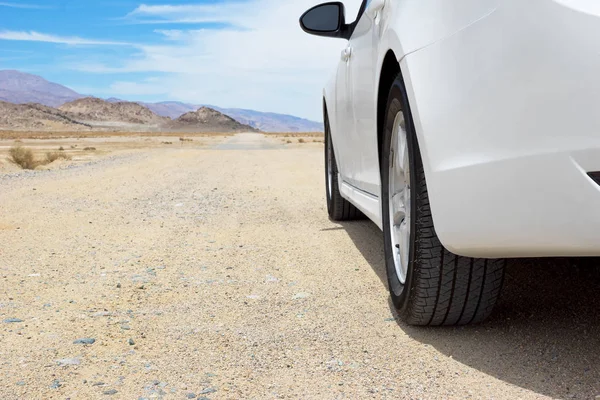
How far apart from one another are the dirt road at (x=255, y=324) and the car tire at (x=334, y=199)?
0.66ft

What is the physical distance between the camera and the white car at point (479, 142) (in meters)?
1.93

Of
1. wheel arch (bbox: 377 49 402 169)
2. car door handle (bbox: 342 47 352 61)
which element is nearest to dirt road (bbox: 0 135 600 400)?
wheel arch (bbox: 377 49 402 169)

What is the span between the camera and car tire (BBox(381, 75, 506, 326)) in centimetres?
267

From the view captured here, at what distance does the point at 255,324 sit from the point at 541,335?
1253mm

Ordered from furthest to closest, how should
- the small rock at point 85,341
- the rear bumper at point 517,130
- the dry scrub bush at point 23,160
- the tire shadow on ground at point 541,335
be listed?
1. the dry scrub bush at point 23,160
2. the small rock at point 85,341
3. the tire shadow on ground at point 541,335
4. the rear bumper at point 517,130

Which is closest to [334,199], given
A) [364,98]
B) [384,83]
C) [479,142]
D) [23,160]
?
[364,98]

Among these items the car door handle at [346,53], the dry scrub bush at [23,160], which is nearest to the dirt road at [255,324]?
the car door handle at [346,53]

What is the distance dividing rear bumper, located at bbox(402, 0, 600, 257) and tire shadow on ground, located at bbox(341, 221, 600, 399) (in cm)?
48

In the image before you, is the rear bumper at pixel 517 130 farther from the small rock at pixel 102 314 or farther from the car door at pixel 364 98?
the small rock at pixel 102 314

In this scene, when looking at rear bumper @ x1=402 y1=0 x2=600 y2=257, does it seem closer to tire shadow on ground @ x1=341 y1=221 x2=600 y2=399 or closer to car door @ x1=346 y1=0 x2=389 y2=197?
tire shadow on ground @ x1=341 y1=221 x2=600 y2=399

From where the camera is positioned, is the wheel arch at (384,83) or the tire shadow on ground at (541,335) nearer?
the tire shadow on ground at (541,335)

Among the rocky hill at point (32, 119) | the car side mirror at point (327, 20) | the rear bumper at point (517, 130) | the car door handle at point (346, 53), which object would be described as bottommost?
the rocky hill at point (32, 119)

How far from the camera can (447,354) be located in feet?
8.90

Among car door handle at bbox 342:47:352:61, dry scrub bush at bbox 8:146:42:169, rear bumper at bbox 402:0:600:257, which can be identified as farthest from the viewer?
dry scrub bush at bbox 8:146:42:169
